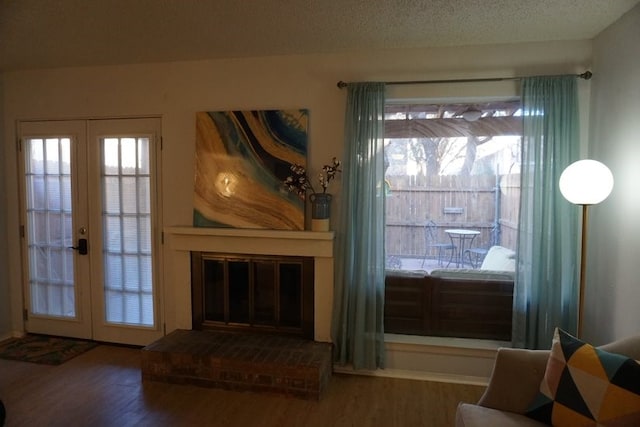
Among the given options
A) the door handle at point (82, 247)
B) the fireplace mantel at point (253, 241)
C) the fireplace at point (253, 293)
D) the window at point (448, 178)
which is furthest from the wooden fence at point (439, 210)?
the door handle at point (82, 247)

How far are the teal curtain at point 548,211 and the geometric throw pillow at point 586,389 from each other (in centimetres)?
114

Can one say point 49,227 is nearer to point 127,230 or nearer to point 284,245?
point 127,230

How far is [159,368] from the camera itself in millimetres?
3092

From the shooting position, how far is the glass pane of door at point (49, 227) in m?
3.84

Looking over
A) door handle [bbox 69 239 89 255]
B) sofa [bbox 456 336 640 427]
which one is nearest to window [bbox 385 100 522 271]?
sofa [bbox 456 336 640 427]

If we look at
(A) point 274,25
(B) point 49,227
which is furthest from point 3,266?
(A) point 274,25

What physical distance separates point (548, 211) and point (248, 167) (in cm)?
226

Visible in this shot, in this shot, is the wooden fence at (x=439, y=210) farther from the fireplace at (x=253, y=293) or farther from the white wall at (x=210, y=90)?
the fireplace at (x=253, y=293)

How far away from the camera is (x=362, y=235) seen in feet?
10.3

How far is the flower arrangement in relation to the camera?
3.22 metres

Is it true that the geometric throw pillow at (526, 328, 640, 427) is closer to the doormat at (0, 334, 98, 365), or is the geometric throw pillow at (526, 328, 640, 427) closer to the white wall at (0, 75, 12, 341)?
the doormat at (0, 334, 98, 365)

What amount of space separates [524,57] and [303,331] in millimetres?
2687

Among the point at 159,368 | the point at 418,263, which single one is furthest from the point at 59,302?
the point at 418,263

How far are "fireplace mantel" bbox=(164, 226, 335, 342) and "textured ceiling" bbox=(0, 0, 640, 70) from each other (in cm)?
143
